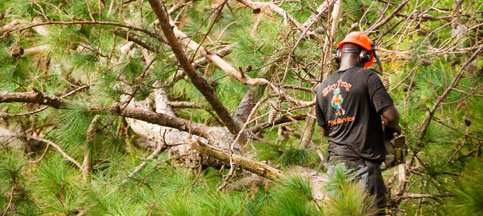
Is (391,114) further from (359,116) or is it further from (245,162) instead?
(245,162)

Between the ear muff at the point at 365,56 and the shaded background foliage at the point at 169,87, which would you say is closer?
the ear muff at the point at 365,56

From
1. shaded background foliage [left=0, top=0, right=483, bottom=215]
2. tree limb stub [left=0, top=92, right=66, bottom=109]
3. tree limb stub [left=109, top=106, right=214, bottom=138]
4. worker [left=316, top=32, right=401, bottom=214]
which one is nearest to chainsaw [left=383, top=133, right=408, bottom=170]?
worker [left=316, top=32, right=401, bottom=214]

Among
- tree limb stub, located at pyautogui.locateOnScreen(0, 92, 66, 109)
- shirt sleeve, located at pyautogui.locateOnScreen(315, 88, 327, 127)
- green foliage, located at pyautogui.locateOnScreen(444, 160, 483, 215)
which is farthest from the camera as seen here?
tree limb stub, located at pyautogui.locateOnScreen(0, 92, 66, 109)

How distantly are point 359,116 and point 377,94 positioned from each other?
0.16 m

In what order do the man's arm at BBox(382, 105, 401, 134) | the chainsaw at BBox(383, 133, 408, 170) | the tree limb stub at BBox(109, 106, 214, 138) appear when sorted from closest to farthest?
the man's arm at BBox(382, 105, 401, 134)
the chainsaw at BBox(383, 133, 408, 170)
the tree limb stub at BBox(109, 106, 214, 138)

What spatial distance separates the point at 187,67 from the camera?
2.86 meters

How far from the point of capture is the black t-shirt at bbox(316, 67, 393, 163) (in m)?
2.26

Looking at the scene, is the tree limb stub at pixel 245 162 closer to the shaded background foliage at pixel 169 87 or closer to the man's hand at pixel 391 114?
the shaded background foliage at pixel 169 87

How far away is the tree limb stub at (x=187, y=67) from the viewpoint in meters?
2.44

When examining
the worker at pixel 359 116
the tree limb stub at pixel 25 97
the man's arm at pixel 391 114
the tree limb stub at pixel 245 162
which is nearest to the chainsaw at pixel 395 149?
the worker at pixel 359 116

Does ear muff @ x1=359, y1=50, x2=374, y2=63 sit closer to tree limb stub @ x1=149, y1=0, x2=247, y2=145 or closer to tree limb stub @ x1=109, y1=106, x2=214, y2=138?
tree limb stub @ x1=149, y1=0, x2=247, y2=145

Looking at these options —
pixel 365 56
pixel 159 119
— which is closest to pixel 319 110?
pixel 365 56

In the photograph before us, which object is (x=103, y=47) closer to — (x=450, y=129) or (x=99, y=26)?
(x=99, y=26)

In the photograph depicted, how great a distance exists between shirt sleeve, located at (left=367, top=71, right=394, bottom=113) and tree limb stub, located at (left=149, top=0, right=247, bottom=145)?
1.11 meters
